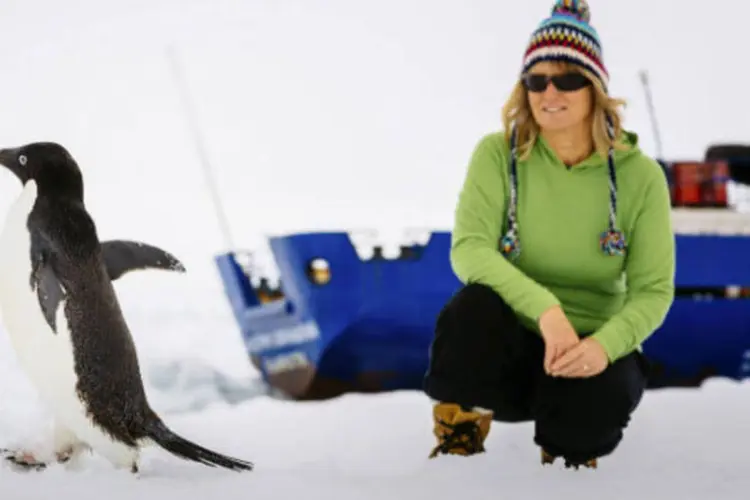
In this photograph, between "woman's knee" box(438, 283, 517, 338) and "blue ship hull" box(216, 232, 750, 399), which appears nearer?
"woman's knee" box(438, 283, 517, 338)

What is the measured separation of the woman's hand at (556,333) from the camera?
1.06 m

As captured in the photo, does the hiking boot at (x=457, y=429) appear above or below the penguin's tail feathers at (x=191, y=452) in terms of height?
below

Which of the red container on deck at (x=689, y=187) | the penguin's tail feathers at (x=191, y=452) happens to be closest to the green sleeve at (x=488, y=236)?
the penguin's tail feathers at (x=191, y=452)

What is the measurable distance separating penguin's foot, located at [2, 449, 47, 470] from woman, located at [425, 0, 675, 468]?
50 centimetres

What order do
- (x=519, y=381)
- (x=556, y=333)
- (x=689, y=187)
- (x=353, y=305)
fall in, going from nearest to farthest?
(x=556, y=333), (x=519, y=381), (x=353, y=305), (x=689, y=187)

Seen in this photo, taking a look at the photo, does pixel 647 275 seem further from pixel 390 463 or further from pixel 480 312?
pixel 390 463

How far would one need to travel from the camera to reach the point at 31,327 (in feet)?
3.64

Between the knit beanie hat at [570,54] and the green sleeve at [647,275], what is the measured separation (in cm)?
3

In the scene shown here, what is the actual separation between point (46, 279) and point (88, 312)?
62 mm

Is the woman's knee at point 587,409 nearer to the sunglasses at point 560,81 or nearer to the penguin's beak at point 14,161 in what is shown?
the sunglasses at point 560,81

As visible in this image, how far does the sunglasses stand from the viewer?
1.10 metres

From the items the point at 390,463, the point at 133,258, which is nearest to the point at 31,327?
the point at 133,258

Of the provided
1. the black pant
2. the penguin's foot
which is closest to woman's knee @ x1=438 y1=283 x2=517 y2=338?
the black pant

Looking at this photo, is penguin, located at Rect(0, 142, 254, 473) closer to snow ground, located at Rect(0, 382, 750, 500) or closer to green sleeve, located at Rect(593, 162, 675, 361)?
snow ground, located at Rect(0, 382, 750, 500)
